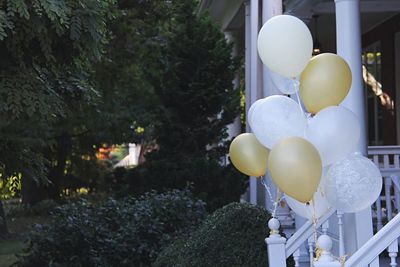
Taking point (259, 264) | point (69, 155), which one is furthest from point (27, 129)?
point (69, 155)

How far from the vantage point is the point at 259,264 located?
5.04m

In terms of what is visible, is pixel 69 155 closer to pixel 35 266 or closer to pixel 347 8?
pixel 35 266

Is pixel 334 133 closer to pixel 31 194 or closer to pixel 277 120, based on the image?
pixel 277 120

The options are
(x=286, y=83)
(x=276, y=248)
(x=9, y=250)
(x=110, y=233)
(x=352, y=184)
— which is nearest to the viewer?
(x=352, y=184)

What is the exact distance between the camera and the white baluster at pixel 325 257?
352 cm

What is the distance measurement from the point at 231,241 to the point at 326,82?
76.2 inches

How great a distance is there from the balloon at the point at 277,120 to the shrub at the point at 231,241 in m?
1.31

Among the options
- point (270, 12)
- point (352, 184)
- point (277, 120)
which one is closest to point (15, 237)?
point (270, 12)

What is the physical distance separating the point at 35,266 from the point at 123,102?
310 inches

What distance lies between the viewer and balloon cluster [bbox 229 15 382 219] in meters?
3.68

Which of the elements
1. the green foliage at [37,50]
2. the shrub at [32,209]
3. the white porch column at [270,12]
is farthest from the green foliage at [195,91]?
the shrub at [32,209]

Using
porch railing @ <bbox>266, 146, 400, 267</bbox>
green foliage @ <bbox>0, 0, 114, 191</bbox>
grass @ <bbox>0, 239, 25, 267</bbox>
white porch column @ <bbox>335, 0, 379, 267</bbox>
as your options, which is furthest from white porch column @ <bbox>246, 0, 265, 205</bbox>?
grass @ <bbox>0, 239, 25, 267</bbox>

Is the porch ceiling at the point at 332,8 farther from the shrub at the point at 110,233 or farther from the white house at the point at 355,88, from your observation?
the shrub at the point at 110,233

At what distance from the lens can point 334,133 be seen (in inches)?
148
